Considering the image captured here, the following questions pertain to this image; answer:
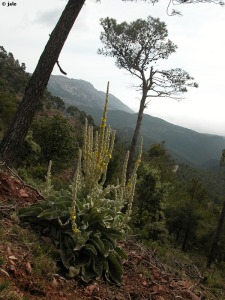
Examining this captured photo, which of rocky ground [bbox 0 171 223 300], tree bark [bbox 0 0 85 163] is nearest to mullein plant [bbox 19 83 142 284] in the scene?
rocky ground [bbox 0 171 223 300]

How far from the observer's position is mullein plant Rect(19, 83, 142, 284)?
3820 millimetres

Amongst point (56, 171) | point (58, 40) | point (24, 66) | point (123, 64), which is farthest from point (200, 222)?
point (24, 66)

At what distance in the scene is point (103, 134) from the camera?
416 centimetres

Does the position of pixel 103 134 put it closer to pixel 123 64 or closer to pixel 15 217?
pixel 15 217

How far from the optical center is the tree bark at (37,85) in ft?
19.4

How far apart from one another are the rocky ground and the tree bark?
1.80 ft

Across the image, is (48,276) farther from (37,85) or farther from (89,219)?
(37,85)

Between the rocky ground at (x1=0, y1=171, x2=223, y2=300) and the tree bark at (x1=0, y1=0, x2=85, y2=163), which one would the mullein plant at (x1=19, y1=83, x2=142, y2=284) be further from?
the tree bark at (x1=0, y1=0, x2=85, y2=163)

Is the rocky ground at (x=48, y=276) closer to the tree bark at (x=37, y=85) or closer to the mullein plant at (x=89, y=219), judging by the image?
the mullein plant at (x=89, y=219)

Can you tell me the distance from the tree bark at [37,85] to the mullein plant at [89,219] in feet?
5.92

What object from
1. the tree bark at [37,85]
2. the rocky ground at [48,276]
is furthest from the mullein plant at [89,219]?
the tree bark at [37,85]

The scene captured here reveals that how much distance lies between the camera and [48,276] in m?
3.45

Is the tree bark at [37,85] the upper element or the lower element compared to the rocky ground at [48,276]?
upper

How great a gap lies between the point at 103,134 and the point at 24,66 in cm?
8236
